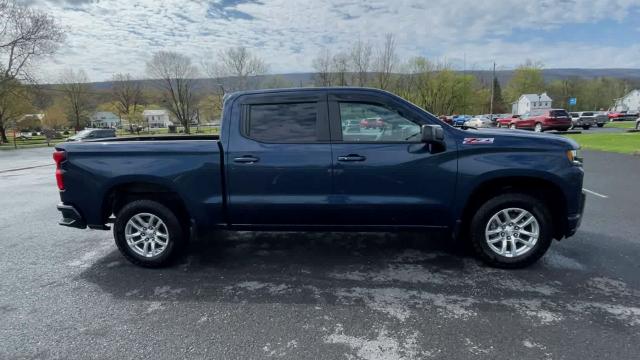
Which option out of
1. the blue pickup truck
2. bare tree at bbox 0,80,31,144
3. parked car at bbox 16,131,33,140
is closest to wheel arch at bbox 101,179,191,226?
the blue pickup truck

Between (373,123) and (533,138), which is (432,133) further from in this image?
(533,138)

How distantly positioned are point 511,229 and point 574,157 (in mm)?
987

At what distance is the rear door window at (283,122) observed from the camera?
3.88m

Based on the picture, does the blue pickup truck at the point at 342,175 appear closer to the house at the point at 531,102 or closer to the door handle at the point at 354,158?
the door handle at the point at 354,158

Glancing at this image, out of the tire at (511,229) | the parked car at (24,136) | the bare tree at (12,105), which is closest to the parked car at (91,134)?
the bare tree at (12,105)

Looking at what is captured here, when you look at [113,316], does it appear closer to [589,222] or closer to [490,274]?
[490,274]

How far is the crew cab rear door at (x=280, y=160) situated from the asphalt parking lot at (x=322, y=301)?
0.70 m

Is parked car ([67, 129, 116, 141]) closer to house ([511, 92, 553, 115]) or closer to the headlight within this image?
the headlight

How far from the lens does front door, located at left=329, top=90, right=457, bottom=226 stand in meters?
3.72

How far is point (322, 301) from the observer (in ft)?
10.9

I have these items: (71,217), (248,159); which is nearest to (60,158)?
(71,217)

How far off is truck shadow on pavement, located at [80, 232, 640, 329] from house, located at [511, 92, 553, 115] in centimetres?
9330

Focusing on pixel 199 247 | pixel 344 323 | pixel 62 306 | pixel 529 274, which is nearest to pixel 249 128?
pixel 199 247

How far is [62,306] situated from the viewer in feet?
11.0
